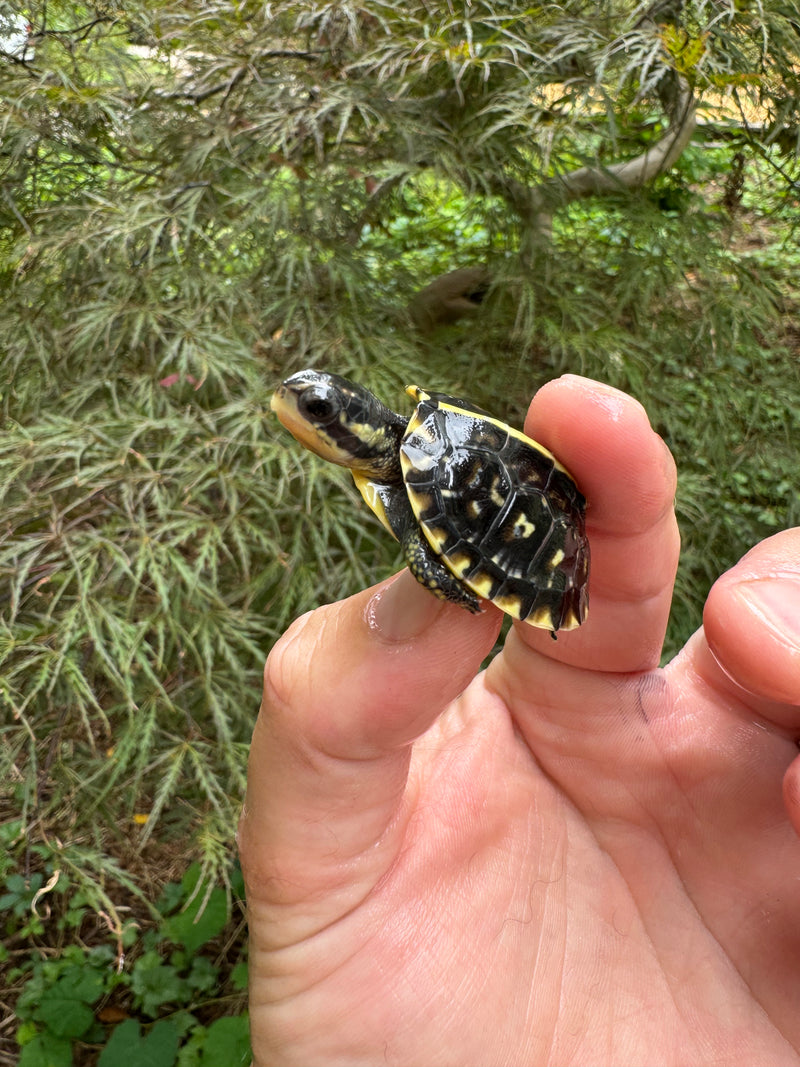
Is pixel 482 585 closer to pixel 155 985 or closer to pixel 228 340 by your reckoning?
pixel 228 340

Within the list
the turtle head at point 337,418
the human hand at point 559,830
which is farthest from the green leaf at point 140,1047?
the turtle head at point 337,418

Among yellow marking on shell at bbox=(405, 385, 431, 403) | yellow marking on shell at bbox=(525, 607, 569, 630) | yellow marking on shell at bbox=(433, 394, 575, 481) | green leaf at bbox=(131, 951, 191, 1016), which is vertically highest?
yellow marking on shell at bbox=(405, 385, 431, 403)

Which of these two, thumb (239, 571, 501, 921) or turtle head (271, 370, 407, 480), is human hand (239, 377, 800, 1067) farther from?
turtle head (271, 370, 407, 480)

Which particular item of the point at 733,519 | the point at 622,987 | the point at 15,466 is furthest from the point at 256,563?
the point at 733,519

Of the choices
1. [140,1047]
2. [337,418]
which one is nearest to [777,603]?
[337,418]

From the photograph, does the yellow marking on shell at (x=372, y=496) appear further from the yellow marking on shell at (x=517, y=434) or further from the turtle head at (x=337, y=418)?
the yellow marking on shell at (x=517, y=434)

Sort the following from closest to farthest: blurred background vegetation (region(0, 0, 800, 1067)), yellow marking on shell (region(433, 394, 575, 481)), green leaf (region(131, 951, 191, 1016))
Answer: yellow marking on shell (region(433, 394, 575, 481)) < blurred background vegetation (region(0, 0, 800, 1067)) < green leaf (region(131, 951, 191, 1016))

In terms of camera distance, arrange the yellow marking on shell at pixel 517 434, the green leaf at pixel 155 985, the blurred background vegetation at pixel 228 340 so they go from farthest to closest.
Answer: the green leaf at pixel 155 985
the blurred background vegetation at pixel 228 340
the yellow marking on shell at pixel 517 434

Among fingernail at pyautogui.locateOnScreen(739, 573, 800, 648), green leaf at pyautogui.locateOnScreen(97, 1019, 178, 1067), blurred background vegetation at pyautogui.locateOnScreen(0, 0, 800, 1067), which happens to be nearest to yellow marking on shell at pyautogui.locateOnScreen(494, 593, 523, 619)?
fingernail at pyautogui.locateOnScreen(739, 573, 800, 648)
